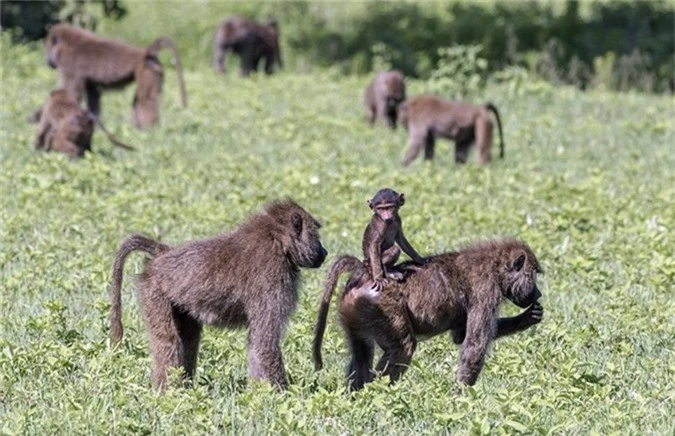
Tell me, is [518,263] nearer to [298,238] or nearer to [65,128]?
[298,238]

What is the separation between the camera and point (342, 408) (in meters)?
5.88

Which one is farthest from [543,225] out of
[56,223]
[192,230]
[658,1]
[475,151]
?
[658,1]

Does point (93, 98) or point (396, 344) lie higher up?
point (396, 344)

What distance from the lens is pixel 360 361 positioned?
263 inches

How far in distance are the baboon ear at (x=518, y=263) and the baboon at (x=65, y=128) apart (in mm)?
7818

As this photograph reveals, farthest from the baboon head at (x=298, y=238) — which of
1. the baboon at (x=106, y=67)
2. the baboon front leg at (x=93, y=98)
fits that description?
the baboon front leg at (x=93, y=98)

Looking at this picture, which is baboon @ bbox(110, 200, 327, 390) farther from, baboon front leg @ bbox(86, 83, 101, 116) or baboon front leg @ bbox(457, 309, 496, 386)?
baboon front leg @ bbox(86, 83, 101, 116)

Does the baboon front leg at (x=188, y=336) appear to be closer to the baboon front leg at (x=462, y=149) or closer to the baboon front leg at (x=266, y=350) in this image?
the baboon front leg at (x=266, y=350)

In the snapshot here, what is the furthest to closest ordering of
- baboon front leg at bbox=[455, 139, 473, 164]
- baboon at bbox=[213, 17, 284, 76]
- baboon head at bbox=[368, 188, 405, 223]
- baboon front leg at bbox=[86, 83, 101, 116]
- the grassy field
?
baboon at bbox=[213, 17, 284, 76] → baboon front leg at bbox=[86, 83, 101, 116] → baboon front leg at bbox=[455, 139, 473, 164] → baboon head at bbox=[368, 188, 405, 223] → the grassy field

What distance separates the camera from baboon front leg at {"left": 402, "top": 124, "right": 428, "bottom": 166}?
14.8 metres

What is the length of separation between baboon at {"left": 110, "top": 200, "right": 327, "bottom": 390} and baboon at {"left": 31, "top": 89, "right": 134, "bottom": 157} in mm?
7560

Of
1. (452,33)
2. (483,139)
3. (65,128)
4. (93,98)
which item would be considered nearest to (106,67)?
(93,98)

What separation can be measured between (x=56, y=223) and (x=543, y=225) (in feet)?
11.5

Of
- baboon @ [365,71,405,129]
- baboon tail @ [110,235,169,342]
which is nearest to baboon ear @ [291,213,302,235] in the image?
baboon tail @ [110,235,169,342]
